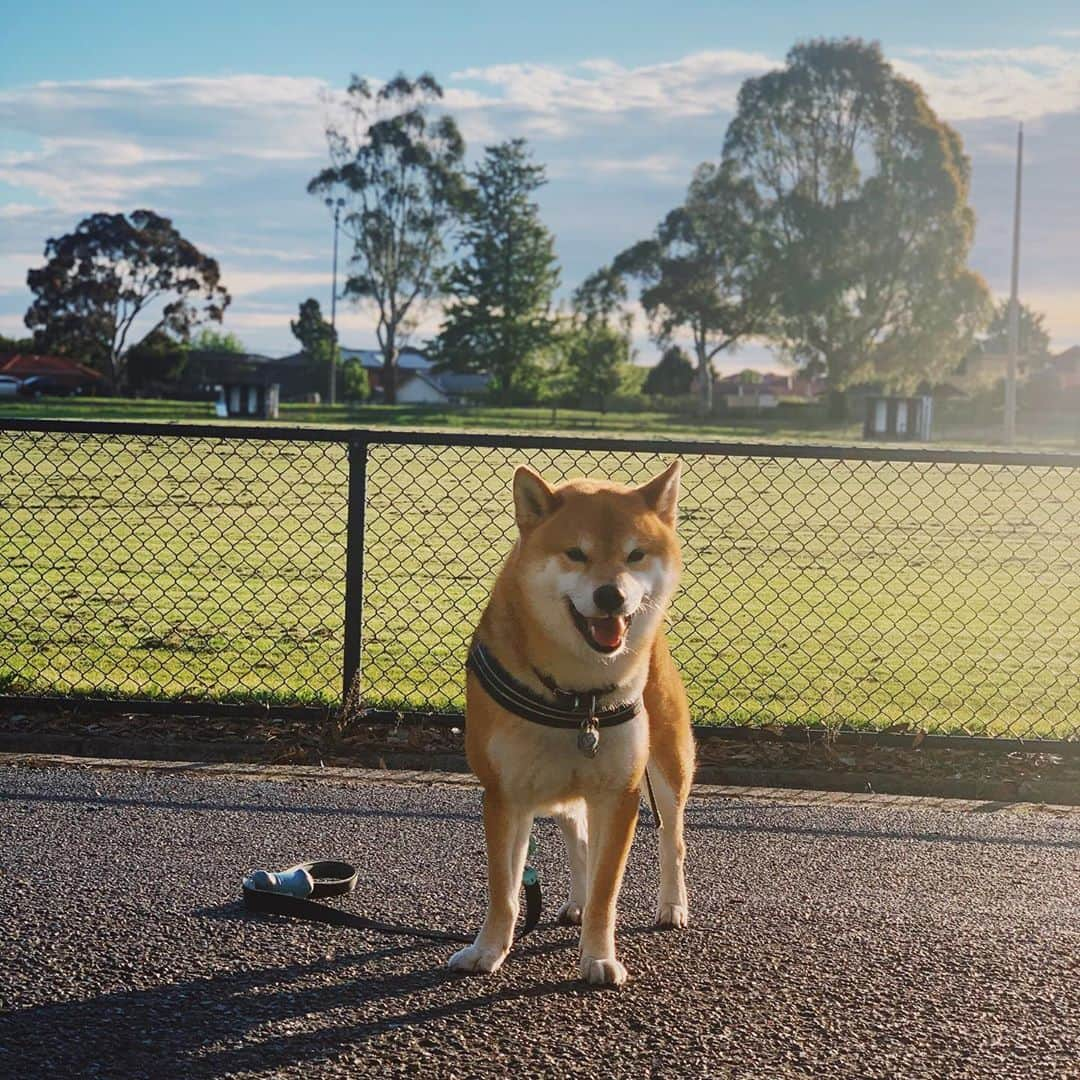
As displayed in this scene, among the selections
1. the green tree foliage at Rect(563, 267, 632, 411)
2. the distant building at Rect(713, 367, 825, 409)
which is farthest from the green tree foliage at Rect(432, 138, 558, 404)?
the distant building at Rect(713, 367, 825, 409)

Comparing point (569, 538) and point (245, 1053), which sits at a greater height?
point (569, 538)

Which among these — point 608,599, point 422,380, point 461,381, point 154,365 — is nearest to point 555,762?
point 608,599

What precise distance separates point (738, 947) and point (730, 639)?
16.8ft

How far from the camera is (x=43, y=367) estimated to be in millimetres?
97375

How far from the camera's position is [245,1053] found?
125 inches

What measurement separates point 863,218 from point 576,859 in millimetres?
62890

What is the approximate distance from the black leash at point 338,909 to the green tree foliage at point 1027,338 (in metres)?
114

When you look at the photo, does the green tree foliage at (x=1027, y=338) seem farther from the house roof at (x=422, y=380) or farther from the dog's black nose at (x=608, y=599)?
the dog's black nose at (x=608, y=599)

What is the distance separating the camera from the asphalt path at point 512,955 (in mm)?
3223

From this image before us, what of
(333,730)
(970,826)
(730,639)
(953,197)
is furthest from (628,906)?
(953,197)

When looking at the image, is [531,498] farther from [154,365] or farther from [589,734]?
[154,365]

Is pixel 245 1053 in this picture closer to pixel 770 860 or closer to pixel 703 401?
pixel 770 860

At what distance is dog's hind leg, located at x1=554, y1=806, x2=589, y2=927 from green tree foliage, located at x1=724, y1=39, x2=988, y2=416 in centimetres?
6030

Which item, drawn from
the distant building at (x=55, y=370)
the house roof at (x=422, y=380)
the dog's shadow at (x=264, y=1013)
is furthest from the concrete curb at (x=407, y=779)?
the house roof at (x=422, y=380)
